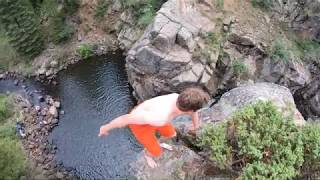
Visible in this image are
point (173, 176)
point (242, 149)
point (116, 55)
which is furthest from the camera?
point (116, 55)

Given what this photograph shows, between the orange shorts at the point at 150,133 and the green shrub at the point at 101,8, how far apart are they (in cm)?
1449

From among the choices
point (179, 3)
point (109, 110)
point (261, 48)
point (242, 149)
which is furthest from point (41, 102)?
point (242, 149)

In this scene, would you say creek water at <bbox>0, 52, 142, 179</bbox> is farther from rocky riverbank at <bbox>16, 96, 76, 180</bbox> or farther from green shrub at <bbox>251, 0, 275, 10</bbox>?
green shrub at <bbox>251, 0, 275, 10</bbox>

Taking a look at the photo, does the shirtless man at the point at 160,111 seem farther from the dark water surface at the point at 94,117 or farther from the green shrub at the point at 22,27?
the green shrub at the point at 22,27

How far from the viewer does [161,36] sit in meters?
18.4

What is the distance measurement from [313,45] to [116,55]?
33.0ft

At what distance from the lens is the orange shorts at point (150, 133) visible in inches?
376

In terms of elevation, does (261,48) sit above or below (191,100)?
below

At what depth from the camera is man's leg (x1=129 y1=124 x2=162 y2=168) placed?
9570 millimetres

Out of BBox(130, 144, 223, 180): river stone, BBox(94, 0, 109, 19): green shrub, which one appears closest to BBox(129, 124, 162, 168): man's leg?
BBox(130, 144, 223, 180): river stone

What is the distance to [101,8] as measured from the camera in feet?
78.5

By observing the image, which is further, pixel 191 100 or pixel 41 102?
pixel 41 102

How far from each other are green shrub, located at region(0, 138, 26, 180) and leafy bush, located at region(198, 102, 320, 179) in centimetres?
634

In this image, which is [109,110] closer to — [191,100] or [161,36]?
[161,36]
